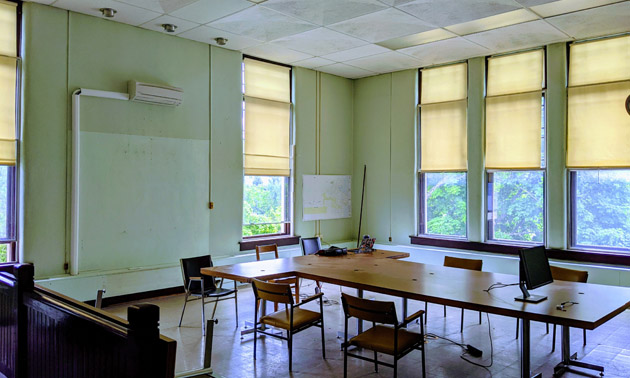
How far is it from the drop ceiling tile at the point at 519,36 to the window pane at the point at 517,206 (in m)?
1.79

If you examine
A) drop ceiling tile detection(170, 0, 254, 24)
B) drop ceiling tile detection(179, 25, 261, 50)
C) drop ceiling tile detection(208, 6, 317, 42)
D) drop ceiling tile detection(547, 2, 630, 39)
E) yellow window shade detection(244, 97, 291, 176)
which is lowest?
yellow window shade detection(244, 97, 291, 176)

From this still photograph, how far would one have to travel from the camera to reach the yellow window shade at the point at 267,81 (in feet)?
24.2

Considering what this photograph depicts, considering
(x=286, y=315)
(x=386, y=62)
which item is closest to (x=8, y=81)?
(x=286, y=315)

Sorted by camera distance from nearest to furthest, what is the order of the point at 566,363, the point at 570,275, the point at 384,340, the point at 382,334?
the point at 384,340, the point at 382,334, the point at 566,363, the point at 570,275

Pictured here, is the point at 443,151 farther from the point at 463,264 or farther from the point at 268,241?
the point at 268,241

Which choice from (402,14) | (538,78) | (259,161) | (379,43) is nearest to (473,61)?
(538,78)

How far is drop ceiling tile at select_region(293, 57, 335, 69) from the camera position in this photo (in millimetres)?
7648

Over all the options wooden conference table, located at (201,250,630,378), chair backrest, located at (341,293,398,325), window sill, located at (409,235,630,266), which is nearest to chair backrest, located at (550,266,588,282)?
wooden conference table, located at (201,250,630,378)

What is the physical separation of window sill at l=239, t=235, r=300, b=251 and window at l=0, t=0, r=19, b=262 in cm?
298

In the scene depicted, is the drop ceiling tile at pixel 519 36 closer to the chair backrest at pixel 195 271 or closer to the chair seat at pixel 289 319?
the chair seat at pixel 289 319

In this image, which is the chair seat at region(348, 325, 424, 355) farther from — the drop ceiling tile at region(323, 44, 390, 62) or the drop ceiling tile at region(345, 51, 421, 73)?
the drop ceiling tile at region(345, 51, 421, 73)

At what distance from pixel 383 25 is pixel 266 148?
268 cm

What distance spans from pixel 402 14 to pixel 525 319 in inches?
148

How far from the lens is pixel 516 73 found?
6.99 meters
